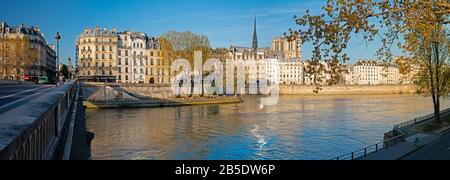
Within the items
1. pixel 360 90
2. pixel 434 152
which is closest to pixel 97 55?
pixel 360 90

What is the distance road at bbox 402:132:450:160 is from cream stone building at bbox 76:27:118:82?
87.0m

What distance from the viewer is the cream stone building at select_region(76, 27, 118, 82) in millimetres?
98250

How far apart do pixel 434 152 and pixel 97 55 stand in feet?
294

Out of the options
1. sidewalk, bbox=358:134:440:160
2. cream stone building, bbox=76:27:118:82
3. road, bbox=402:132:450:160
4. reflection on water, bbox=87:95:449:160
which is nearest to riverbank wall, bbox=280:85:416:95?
cream stone building, bbox=76:27:118:82

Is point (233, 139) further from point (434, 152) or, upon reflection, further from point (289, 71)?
point (289, 71)

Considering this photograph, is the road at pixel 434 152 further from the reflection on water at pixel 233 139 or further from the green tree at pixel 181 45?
the green tree at pixel 181 45

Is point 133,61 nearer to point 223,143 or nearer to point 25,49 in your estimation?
point 25,49

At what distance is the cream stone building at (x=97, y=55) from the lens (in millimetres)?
98250

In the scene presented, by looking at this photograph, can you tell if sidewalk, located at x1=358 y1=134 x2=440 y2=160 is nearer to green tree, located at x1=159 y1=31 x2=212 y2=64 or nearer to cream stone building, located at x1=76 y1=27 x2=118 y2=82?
green tree, located at x1=159 y1=31 x2=212 y2=64

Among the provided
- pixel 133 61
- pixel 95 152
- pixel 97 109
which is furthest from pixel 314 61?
pixel 133 61

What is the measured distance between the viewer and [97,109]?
6069cm

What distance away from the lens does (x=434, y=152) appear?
65.4 ft

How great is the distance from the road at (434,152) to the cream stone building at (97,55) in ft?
285
